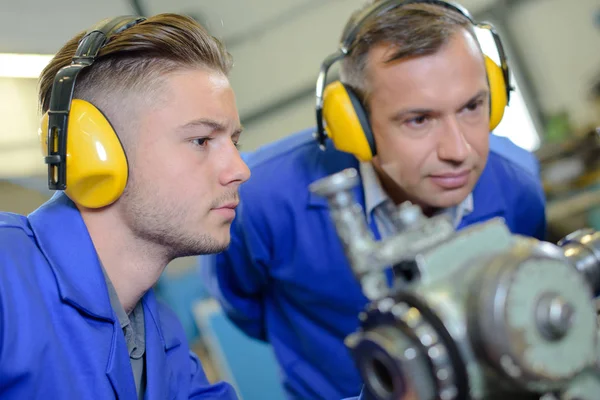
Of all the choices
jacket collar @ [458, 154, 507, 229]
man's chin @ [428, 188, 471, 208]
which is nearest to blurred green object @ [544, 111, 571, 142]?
jacket collar @ [458, 154, 507, 229]

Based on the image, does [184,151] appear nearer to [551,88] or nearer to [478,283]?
[478,283]

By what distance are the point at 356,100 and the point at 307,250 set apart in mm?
418

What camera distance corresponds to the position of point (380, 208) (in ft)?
4.59

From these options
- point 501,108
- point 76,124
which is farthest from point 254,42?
point 76,124

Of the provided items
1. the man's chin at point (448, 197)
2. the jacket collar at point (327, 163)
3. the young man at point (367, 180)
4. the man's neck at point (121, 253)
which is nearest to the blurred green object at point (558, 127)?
the young man at point (367, 180)

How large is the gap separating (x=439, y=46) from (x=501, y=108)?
0.69ft

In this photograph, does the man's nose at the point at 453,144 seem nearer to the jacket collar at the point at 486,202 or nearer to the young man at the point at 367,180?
the young man at the point at 367,180

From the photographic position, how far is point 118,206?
1.08 meters

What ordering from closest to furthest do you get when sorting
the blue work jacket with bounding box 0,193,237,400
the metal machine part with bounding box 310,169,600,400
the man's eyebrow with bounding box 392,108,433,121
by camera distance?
the metal machine part with bounding box 310,169,600,400, the blue work jacket with bounding box 0,193,237,400, the man's eyebrow with bounding box 392,108,433,121

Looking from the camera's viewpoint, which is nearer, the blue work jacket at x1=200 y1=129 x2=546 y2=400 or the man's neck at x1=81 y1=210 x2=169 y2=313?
the man's neck at x1=81 y1=210 x2=169 y2=313

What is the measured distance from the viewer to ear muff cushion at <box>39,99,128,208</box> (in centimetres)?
93

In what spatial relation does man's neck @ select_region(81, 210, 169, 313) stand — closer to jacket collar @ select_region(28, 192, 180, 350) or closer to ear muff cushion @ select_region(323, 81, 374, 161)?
jacket collar @ select_region(28, 192, 180, 350)

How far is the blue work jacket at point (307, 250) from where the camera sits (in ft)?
4.71

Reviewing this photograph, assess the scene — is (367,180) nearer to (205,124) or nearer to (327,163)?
(327,163)
